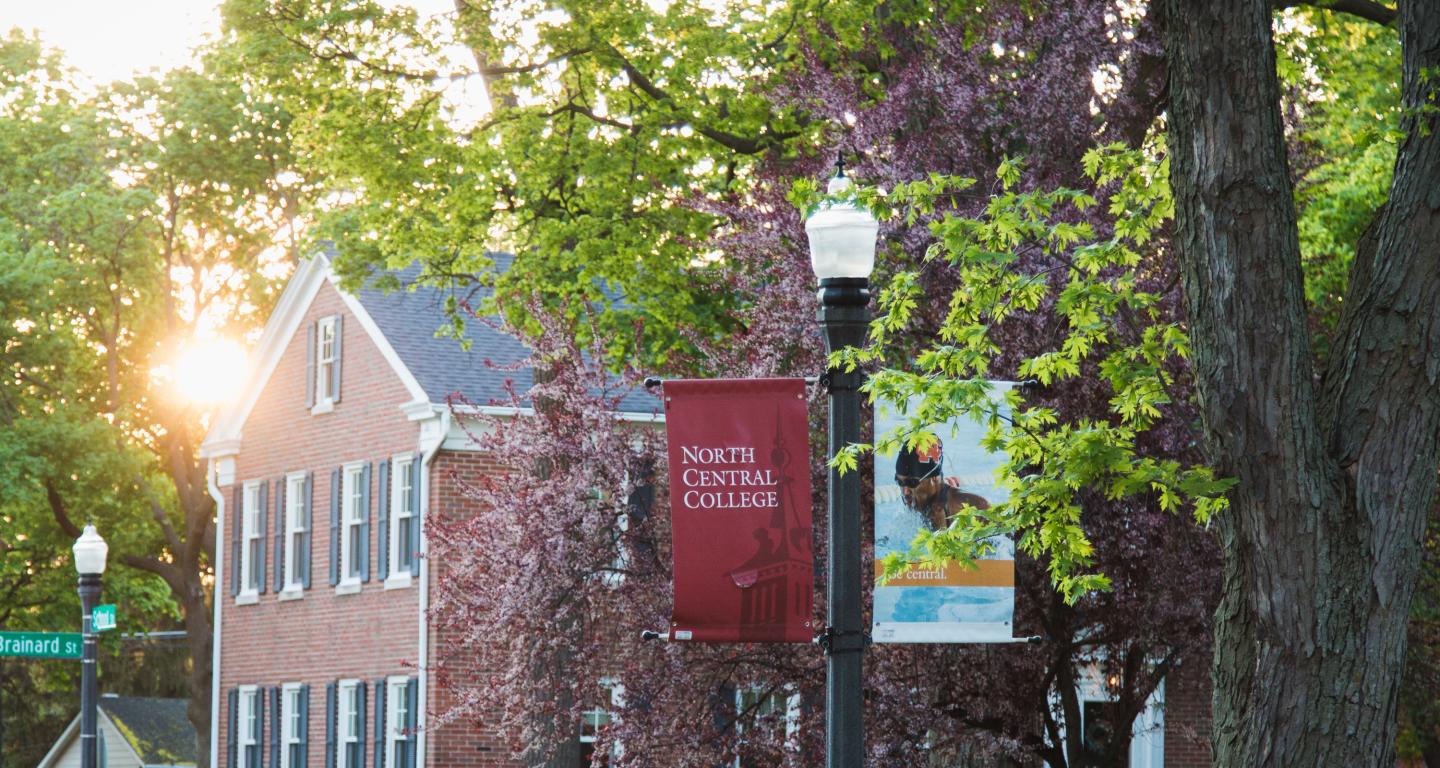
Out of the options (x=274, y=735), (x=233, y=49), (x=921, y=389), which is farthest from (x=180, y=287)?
(x=921, y=389)

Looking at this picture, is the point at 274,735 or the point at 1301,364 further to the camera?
the point at 274,735

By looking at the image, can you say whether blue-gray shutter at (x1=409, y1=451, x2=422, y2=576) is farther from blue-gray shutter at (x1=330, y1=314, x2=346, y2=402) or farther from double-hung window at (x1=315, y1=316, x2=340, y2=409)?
double-hung window at (x1=315, y1=316, x2=340, y2=409)

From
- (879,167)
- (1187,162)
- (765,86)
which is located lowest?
(1187,162)

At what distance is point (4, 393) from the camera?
40.5 m

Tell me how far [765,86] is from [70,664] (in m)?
36.7

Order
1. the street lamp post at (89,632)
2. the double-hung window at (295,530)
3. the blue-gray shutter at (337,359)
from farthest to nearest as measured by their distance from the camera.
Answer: the double-hung window at (295,530)
the blue-gray shutter at (337,359)
the street lamp post at (89,632)

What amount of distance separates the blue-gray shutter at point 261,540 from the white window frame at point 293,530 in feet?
3.21

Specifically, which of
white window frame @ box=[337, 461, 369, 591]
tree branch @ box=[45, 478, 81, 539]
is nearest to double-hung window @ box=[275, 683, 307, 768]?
white window frame @ box=[337, 461, 369, 591]

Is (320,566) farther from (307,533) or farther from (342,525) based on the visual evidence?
(342,525)

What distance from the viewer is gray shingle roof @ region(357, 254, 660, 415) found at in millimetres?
32688

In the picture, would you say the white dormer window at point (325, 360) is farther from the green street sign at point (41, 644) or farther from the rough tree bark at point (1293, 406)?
the rough tree bark at point (1293, 406)

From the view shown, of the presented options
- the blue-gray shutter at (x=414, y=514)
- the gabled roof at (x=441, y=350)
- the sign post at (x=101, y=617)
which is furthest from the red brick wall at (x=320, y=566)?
the sign post at (x=101, y=617)

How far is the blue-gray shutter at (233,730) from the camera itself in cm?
3800

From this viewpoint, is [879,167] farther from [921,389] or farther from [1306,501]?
[1306,501]
